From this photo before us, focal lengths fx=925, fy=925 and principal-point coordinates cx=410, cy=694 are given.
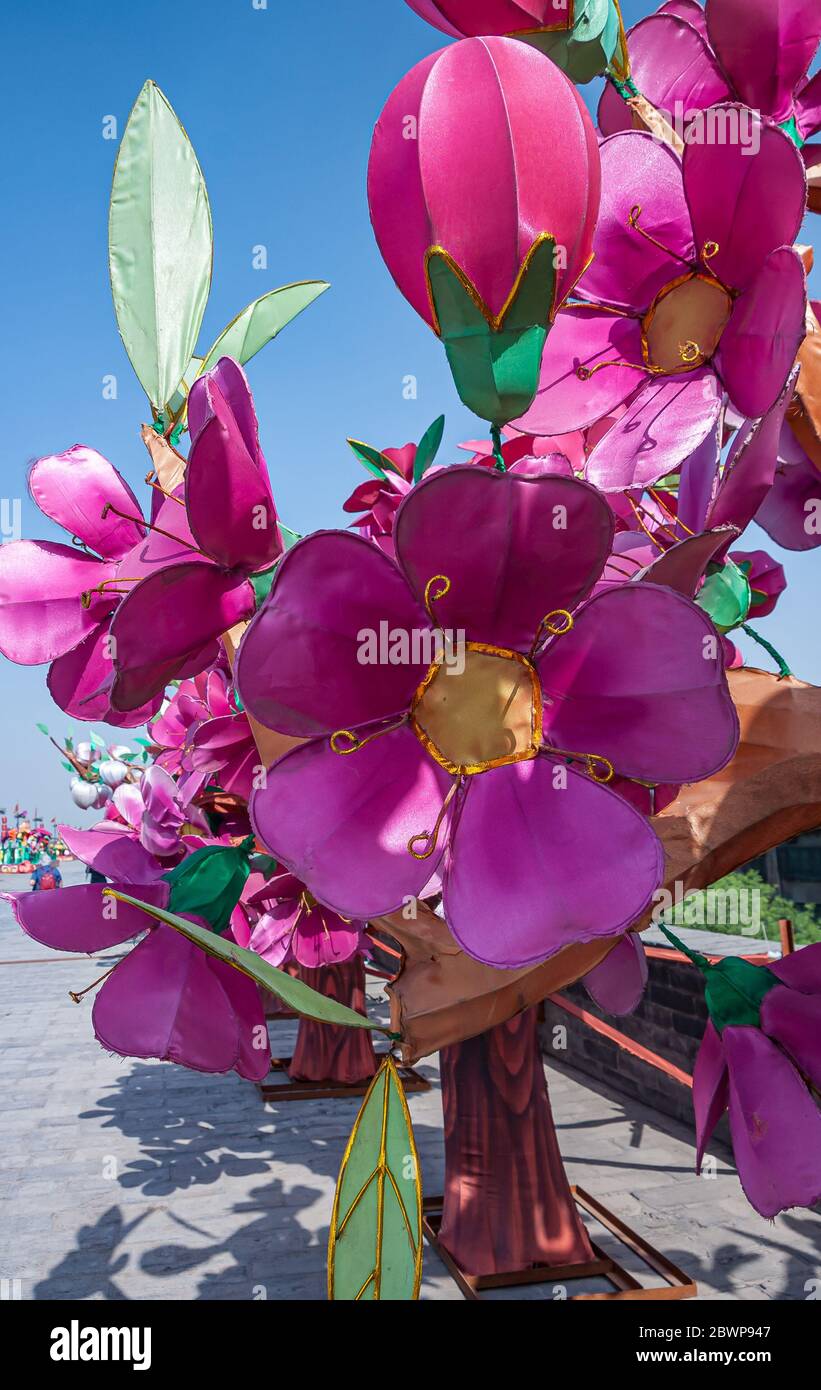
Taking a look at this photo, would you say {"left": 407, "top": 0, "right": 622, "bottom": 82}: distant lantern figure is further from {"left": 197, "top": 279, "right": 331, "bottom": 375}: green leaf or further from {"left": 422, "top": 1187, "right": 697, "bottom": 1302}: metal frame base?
{"left": 422, "top": 1187, "right": 697, "bottom": 1302}: metal frame base

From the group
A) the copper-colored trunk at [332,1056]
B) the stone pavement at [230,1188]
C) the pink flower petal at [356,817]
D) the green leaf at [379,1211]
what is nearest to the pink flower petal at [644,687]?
the pink flower petal at [356,817]

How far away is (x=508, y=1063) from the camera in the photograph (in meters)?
2.98

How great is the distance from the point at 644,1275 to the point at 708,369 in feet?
12.0

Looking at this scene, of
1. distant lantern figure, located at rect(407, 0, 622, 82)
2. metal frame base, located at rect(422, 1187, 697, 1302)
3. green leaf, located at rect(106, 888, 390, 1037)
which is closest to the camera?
green leaf, located at rect(106, 888, 390, 1037)

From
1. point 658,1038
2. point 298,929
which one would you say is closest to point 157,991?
point 298,929

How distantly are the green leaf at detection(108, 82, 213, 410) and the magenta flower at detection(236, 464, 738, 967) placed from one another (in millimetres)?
484

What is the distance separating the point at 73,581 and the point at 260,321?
0.36 meters

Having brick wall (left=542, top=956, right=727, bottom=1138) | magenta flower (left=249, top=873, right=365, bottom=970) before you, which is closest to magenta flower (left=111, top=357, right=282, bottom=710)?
magenta flower (left=249, top=873, right=365, bottom=970)

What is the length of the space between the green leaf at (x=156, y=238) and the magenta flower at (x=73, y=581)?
0.11m

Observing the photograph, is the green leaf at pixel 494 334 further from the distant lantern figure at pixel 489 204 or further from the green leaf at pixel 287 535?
the green leaf at pixel 287 535

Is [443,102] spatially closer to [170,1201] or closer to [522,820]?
[522,820]

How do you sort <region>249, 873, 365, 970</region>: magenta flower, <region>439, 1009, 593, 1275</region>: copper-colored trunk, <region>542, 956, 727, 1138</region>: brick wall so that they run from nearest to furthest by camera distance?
<region>249, 873, 365, 970</region>: magenta flower
<region>439, 1009, 593, 1275</region>: copper-colored trunk
<region>542, 956, 727, 1138</region>: brick wall

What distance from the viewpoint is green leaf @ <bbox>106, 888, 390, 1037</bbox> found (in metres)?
0.49

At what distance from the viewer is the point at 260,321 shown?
101 cm
